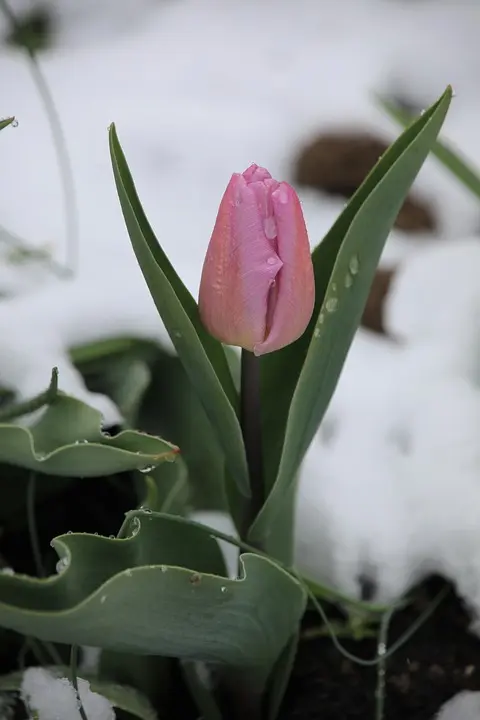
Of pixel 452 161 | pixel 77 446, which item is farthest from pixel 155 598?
pixel 452 161

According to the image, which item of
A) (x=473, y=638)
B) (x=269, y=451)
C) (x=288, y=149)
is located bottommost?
(x=473, y=638)

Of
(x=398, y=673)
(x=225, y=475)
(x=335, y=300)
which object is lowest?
(x=398, y=673)

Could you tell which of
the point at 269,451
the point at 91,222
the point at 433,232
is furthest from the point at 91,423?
the point at 433,232

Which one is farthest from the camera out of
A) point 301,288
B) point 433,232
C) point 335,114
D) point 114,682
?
point 335,114

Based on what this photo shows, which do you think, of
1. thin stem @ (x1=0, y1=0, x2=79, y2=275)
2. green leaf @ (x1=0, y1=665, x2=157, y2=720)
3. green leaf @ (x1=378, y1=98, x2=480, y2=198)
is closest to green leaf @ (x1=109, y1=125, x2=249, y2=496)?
green leaf @ (x1=0, y1=665, x2=157, y2=720)

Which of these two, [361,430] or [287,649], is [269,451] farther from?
[361,430]

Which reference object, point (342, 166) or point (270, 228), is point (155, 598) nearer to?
point (270, 228)

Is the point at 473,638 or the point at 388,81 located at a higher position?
the point at 388,81
